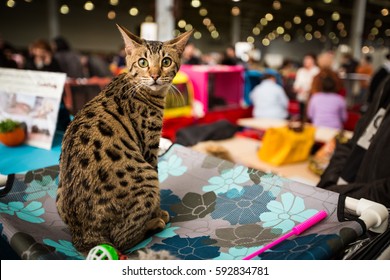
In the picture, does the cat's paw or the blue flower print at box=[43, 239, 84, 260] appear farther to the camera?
the cat's paw

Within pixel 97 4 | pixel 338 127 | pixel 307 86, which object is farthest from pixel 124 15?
pixel 338 127

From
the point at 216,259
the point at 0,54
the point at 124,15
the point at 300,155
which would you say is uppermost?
the point at 124,15

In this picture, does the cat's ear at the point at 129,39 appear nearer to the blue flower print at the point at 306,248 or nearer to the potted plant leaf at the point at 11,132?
the blue flower print at the point at 306,248

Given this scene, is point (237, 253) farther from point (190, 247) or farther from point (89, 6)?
point (89, 6)

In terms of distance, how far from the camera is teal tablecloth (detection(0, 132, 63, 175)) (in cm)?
138

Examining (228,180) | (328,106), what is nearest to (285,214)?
(228,180)

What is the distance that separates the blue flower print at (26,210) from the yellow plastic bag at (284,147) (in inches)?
85.5

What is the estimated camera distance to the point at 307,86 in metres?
6.41

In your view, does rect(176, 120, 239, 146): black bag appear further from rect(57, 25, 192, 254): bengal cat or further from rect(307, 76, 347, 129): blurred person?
rect(57, 25, 192, 254): bengal cat

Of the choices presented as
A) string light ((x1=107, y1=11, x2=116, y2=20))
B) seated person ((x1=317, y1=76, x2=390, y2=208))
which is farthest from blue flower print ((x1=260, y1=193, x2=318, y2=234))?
string light ((x1=107, y1=11, x2=116, y2=20))

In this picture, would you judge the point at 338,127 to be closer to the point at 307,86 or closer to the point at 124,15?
the point at 307,86

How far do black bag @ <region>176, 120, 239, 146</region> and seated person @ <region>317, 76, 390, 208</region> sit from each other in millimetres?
1501

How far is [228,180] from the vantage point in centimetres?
117
